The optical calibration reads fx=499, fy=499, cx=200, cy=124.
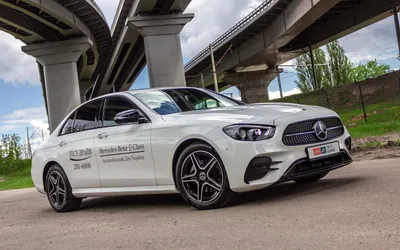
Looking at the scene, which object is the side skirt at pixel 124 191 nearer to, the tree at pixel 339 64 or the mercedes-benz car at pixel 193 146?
the mercedes-benz car at pixel 193 146

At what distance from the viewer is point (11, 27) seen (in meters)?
30.6

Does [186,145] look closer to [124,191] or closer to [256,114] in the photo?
[256,114]

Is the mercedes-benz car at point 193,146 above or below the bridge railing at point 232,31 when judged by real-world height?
below

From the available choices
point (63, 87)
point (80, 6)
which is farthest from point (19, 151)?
point (80, 6)

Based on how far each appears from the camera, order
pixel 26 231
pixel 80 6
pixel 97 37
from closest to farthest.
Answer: pixel 26 231 < pixel 80 6 < pixel 97 37

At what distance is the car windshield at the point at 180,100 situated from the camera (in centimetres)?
633

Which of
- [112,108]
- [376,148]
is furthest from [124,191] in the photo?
[376,148]

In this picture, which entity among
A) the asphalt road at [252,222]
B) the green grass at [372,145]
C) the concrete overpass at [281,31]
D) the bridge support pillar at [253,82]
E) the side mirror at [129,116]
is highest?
the concrete overpass at [281,31]

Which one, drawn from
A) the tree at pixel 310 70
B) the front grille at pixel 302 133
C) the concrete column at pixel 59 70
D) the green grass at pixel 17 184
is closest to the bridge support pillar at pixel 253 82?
the tree at pixel 310 70

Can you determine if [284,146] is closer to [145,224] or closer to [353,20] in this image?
[145,224]

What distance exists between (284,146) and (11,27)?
1138 inches

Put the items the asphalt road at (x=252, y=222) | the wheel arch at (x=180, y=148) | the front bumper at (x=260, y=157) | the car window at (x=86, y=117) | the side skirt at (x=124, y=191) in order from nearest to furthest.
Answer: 1. the asphalt road at (x=252, y=222)
2. the front bumper at (x=260, y=157)
3. the wheel arch at (x=180, y=148)
4. the side skirt at (x=124, y=191)
5. the car window at (x=86, y=117)

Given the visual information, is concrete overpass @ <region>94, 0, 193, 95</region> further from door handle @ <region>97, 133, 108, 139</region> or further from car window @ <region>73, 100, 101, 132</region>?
door handle @ <region>97, 133, 108, 139</region>

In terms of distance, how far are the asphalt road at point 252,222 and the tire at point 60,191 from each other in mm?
235
